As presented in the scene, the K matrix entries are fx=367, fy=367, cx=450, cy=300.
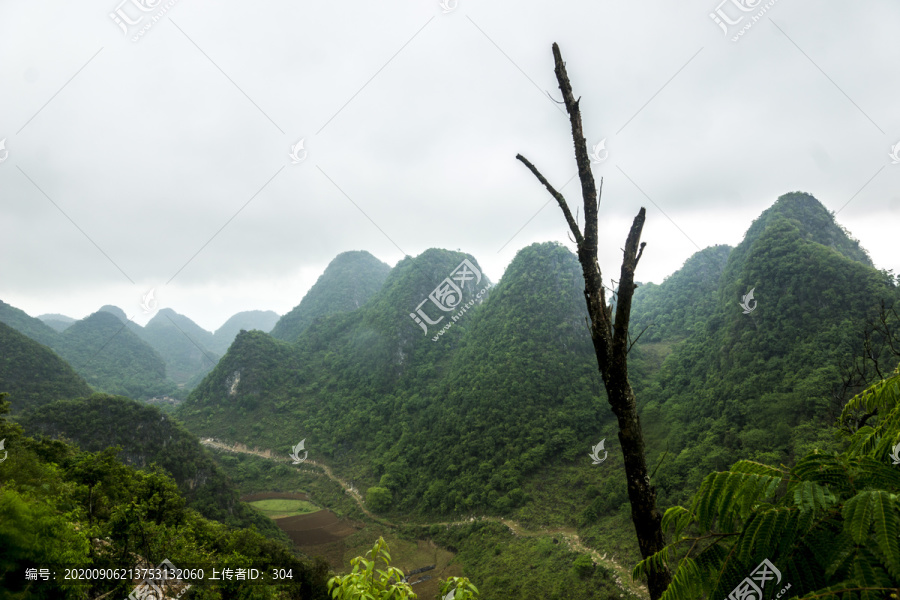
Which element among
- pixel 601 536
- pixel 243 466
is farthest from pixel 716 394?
pixel 243 466

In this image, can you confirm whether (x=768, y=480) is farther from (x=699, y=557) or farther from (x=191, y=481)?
(x=191, y=481)

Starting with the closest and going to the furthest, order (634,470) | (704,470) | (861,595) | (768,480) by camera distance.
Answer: (861,595), (768,480), (634,470), (704,470)

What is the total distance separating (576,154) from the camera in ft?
8.09

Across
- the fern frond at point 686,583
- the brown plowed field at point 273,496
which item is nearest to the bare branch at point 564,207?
the fern frond at point 686,583

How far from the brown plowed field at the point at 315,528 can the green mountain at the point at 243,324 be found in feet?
472

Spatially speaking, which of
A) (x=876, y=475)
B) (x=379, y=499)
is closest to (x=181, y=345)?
(x=379, y=499)

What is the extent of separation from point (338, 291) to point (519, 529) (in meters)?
80.7

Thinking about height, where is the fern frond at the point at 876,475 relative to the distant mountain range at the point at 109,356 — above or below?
below

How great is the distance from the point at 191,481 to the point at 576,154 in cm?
3842

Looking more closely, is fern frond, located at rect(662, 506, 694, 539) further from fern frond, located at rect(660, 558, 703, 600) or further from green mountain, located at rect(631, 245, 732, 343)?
green mountain, located at rect(631, 245, 732, 343)

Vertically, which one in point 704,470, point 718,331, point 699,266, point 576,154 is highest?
point 699,266

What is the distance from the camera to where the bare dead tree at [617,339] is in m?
2.24

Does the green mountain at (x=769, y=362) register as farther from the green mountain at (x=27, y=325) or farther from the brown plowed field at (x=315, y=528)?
the green mountain at (x=27, y=325)

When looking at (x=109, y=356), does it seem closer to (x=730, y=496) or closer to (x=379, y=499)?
(x=379, y=499)
